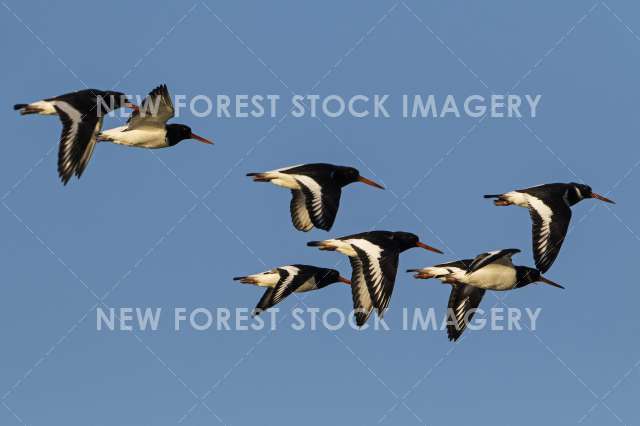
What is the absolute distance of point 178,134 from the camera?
98.4ft

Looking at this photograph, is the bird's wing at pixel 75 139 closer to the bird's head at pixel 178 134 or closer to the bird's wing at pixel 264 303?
the bird's head at pixel 178 134

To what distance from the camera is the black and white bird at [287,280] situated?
29.7m

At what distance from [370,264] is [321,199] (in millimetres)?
1532

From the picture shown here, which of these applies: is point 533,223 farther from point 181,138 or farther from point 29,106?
point 29,106

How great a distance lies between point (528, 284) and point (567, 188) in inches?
64.2

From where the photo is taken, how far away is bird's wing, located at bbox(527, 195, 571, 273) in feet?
92.0

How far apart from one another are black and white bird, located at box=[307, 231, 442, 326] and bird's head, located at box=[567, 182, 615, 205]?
2.71 m

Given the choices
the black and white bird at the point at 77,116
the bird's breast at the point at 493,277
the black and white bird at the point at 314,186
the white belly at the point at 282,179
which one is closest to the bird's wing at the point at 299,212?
the black and white bird at the point at 314,186

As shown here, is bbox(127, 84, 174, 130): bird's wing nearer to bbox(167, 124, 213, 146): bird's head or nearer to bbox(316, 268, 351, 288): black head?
bbox(167, 124, 213, 146): bird's head

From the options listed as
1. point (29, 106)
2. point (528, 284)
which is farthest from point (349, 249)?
point (29, 106)

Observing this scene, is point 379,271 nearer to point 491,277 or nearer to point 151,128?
point 491,277

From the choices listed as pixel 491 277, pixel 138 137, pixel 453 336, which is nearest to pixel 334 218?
pixel 491 277

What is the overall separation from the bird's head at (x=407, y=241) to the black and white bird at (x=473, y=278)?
0.38 m

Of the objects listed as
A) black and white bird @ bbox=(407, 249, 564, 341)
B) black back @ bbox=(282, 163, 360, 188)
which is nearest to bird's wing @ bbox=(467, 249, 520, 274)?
black and white bird @ bbox=(407, 249, 564, 341)
